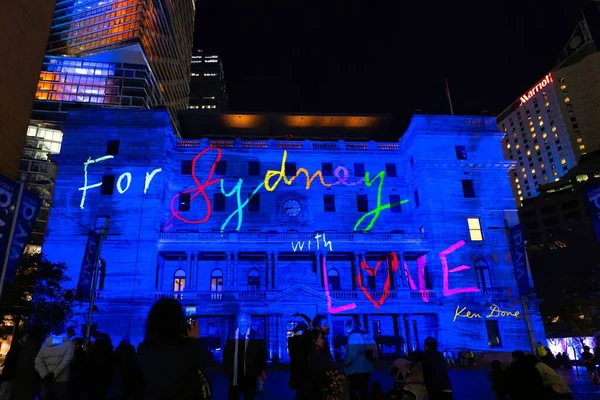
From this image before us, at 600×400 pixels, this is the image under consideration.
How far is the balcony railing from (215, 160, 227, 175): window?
773 cm

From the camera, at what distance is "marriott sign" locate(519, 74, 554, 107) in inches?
5270

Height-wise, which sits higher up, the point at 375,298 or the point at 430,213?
the point at 430,213

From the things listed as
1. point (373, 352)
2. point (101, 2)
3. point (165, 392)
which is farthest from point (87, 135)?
point (101, 2)

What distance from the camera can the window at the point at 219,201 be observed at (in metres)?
39.6

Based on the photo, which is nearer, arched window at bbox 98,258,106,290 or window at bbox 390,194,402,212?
arched window at bbox 98,258,106,290

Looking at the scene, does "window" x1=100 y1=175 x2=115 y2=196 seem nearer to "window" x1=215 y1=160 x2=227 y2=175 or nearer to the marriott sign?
"window" x1=215 y1=160 x2=227 y2=175

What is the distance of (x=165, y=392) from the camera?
3.69 metres

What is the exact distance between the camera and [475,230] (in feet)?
125

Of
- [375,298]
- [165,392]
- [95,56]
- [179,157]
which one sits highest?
[95,56]

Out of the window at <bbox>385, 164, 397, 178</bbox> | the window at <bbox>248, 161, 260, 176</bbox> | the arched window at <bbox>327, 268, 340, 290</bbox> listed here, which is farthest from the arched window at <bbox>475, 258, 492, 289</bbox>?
the window at <bbox>248, 161, 260, 176</bbox>

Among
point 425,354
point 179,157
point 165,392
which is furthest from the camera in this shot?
point 179,157

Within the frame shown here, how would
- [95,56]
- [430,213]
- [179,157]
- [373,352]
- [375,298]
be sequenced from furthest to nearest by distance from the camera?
[95,56], [179,157], [430,213], [375,298], [373,352]

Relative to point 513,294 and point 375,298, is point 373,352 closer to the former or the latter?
point 375,298

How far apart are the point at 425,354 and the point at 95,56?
89.2 metres
